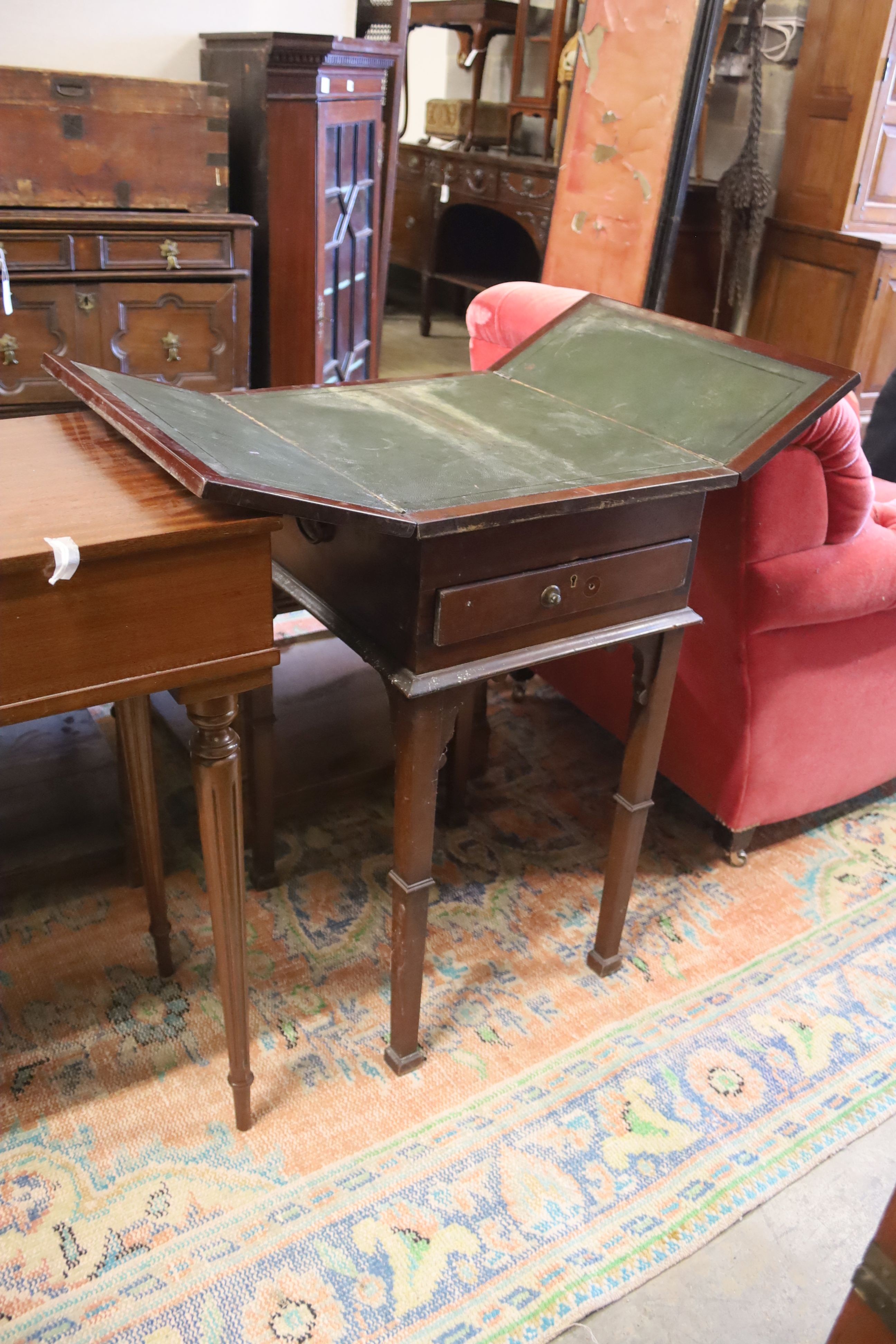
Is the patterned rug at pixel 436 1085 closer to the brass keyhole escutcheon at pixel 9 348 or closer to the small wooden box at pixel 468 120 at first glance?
the brass keyhole escutcheon at pixel 9 348

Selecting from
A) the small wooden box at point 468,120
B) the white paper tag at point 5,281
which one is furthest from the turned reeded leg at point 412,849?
the small wooden box at point 468,120

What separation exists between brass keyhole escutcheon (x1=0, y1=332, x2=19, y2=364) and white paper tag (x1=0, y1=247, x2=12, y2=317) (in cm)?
9

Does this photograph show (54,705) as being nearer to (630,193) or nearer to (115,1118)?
(115,1118)

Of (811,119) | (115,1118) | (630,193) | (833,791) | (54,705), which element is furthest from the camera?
(811,119)

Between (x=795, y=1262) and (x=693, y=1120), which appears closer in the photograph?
(x=795, y=1262)

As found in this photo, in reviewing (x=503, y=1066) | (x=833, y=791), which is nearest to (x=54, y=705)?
(x=503, y=1066)

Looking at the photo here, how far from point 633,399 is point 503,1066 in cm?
110

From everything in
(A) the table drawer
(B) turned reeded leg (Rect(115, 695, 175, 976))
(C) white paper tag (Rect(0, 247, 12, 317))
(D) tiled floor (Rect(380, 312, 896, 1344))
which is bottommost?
(D) tiled floor (Rect(380, 312, 896, 1344))

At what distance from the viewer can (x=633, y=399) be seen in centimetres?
160

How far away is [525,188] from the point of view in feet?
16.4

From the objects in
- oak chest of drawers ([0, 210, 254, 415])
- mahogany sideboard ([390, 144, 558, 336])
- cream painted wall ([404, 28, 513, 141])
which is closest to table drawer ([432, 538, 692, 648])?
oak chest of drawers ([0, 210, 254, 415])

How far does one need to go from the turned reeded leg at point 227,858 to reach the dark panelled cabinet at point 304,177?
2364 mm

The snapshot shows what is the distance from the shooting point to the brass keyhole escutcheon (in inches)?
104

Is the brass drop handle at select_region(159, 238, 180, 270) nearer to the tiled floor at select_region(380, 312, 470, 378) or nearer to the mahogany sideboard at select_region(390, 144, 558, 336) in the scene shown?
the tiled floor at select_region(380, 312, 470, 378)
